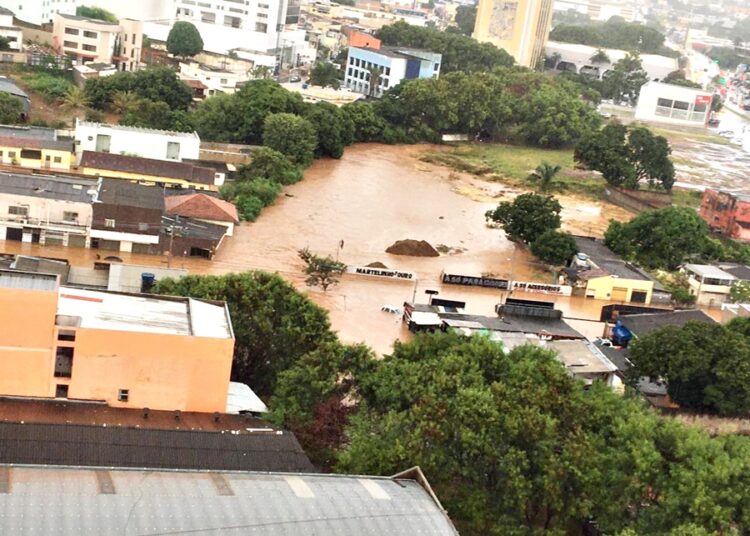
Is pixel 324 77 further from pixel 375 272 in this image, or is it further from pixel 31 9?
pixel 375 272

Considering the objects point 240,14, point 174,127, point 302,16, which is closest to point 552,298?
point 174,127

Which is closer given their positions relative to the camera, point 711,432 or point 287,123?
point 711,432

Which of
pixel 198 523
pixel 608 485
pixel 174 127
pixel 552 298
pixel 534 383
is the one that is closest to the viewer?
pixel 198 523

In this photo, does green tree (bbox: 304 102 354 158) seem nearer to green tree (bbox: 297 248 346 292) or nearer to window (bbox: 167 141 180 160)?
window (bbox: 167 141 180 160)

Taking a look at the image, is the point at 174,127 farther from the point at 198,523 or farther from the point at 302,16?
the point at 302,16

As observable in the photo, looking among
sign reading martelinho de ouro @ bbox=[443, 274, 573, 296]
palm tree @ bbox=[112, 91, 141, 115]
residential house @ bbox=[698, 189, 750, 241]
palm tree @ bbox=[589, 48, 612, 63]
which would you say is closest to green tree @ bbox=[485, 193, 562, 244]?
sign reading martelinho de ouro @ bbox=[443, 274, 573, 296]

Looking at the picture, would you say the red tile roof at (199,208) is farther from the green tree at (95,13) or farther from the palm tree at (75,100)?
the green tree at (95,13)
